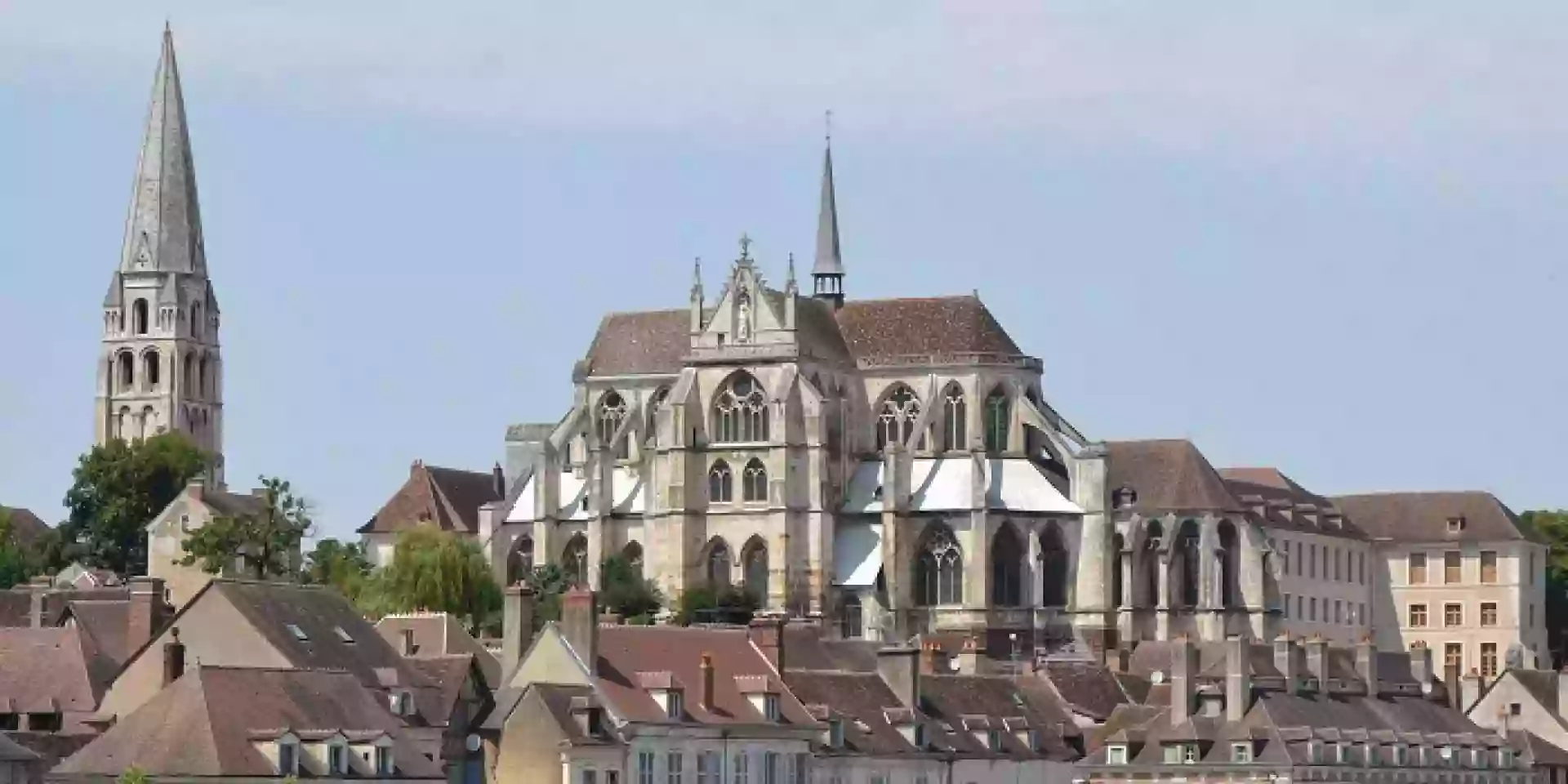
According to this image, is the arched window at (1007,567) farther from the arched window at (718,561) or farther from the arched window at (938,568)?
the arched window at (718,561)

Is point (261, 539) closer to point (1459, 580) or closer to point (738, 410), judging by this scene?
point (738, 410)

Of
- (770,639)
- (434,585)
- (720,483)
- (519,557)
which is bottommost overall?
(770,639)

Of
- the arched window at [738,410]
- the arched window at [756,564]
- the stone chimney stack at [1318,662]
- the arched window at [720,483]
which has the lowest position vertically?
the stone chimney stack at [1318,662]

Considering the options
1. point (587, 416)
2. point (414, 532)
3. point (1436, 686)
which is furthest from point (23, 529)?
point (1436, 686)

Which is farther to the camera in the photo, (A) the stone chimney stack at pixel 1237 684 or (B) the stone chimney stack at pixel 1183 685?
(B) the stone chimney stack at pixel 1183 685

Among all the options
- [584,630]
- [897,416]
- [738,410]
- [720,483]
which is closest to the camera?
[584,630]

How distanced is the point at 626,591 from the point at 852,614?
360 inches

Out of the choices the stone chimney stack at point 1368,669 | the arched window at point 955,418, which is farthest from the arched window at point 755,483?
the stone chimney stack at point 1368,669

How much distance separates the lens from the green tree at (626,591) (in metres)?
152

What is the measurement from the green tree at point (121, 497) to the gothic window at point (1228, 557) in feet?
132

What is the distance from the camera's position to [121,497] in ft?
577

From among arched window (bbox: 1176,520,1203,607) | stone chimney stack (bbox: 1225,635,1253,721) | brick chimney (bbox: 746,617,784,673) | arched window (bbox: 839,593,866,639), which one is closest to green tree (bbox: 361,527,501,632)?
arched window (bbox: 839,593,866,639)

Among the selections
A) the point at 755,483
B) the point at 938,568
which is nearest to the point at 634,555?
the point at 755,483

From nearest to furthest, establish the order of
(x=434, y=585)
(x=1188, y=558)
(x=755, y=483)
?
(x=434, y=585), (x=755, y=483), (x=1188, y=558)
